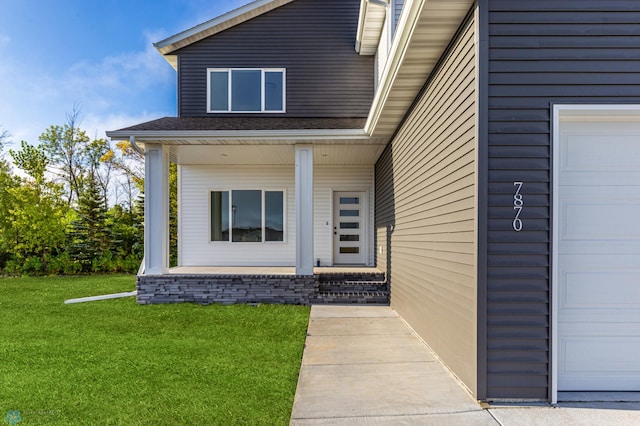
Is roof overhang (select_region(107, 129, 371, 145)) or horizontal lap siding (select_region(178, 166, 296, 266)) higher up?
roof overhang (select_region(107, 129, 371, 145))

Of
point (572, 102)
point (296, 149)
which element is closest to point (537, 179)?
point (572, 102)

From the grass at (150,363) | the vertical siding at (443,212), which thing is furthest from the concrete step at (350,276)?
the vertical siding at (443,212)

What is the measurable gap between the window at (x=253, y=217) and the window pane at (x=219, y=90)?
2040 millimetres

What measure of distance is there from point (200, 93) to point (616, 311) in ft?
27.8

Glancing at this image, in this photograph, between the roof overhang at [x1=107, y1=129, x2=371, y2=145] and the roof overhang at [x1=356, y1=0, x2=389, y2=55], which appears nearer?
the roof overhang at [x1=107, y1=129, x2=371, y2=145]

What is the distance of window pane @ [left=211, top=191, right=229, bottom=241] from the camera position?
8883 mm

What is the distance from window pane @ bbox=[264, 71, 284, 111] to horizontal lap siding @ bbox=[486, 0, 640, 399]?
6.36m

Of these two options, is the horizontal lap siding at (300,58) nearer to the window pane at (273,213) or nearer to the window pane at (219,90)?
the window pane at (219,90)

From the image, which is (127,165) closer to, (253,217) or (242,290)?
(253,217)

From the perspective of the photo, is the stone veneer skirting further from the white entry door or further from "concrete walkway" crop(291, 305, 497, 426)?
the white entry door

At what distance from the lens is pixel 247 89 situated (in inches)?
337

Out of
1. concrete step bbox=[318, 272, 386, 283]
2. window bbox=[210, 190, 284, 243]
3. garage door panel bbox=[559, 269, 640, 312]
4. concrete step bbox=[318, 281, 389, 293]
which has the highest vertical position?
window bbox=[210, 190, 284, 243]

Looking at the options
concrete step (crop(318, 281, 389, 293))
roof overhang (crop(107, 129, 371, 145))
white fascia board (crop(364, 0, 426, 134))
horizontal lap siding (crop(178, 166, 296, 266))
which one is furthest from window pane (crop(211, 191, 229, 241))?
white fascia board (crop(364, 0, 426, 134))

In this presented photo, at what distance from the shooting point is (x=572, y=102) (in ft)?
8.95
